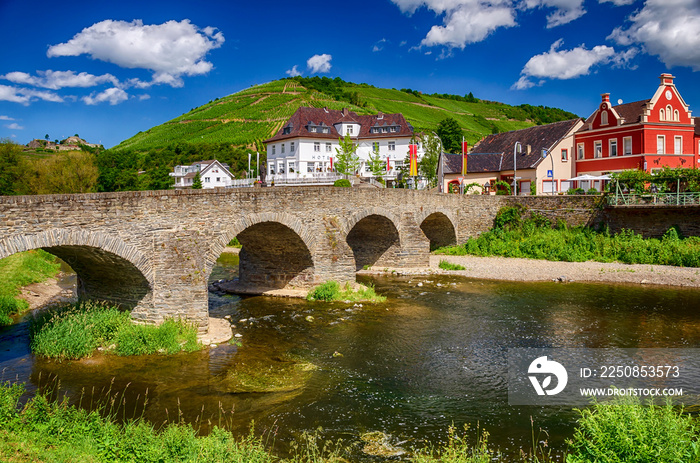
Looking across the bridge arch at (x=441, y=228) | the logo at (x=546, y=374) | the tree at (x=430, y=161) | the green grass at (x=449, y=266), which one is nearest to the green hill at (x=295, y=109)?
the tree at (x=430, y=161)

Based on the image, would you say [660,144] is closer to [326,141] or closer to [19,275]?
[326,141]

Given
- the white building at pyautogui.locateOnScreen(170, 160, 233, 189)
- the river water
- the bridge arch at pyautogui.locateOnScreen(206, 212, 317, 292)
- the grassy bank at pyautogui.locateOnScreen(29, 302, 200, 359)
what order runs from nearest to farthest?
the river water, the grassy bank at pyautogui.locateOnScreen(29, 302, 200, 359), the bridge arch at pyautogui.locateOnScreen(206, 212, 317, 292), the white building at pyautogui.locateOnScreen(170, 160, 233, 189)

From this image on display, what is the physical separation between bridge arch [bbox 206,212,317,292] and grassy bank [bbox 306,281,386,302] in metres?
0.89

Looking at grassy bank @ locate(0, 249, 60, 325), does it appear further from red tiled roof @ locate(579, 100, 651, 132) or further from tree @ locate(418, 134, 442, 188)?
red tiled roof @ locate(579, 100, 651, 132)

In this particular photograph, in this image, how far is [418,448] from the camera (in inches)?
384

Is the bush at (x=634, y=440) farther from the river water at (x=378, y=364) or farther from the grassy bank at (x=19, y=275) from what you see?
the grassy bank at (x=19, y=275)

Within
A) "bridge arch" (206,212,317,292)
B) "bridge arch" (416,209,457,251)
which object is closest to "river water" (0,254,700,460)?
"bridge arch" (206,212,317,292)

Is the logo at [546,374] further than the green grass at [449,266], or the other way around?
the green grass at [449,266]

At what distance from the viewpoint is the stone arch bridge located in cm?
1334

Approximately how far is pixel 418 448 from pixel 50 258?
29.0 m

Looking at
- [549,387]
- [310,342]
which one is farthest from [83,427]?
[549,387]

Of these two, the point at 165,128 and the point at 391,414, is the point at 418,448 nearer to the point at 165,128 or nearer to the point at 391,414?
the point at 391,414

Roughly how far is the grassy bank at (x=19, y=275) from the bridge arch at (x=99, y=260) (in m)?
3.57

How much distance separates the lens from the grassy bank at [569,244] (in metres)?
29.5
